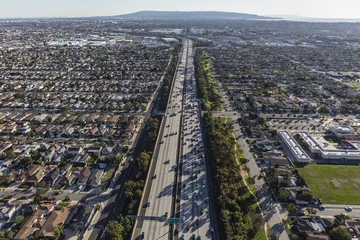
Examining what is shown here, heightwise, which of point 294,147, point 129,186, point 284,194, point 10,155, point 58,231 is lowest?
point 58,231

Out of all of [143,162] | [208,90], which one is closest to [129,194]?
[143,162]

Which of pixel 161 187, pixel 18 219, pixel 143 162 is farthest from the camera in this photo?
pixel 143 162

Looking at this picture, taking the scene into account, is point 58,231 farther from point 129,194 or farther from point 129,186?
point 129,186

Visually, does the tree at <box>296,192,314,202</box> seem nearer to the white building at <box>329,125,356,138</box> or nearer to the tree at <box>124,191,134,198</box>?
the tree at <box>124,191,134,198</box>

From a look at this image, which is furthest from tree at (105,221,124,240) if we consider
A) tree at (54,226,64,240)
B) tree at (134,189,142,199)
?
tree at (54,226,64,240)

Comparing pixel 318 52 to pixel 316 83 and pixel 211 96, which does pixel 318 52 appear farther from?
pixel 211 96

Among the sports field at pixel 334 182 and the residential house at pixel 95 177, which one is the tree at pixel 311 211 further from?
the residential house at pixel 95 177

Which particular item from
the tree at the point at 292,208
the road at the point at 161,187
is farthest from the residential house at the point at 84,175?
the tree at the point at 292,208
